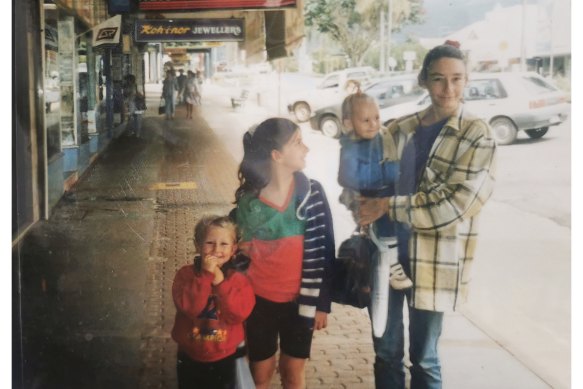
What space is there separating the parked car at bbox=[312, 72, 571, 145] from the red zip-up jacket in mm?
1189

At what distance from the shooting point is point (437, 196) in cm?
357

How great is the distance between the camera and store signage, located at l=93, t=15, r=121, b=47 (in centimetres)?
371

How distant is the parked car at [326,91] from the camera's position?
360cm

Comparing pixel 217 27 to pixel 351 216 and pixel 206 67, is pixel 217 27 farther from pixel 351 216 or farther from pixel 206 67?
pixel 351 216

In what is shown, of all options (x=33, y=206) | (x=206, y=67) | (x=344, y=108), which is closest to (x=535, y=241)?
(x=344, y=108)

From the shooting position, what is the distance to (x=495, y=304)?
149 inches

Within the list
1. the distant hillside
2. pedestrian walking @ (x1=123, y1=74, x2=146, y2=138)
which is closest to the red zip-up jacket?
pedestrian walking @ (x1=123, y1=74, x2=146, y2=138)

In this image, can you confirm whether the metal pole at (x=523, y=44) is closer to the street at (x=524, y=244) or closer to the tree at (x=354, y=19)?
the street at (x=524, y=244)

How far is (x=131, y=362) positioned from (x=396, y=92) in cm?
208

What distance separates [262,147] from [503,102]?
4.25 ft

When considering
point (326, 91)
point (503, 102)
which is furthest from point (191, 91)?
point (503, 102)

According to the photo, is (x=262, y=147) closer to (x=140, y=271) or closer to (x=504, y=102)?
(x=140, y=271)

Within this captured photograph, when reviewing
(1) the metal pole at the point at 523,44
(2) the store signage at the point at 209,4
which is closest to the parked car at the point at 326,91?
(2) the store signage at the point at 209,4

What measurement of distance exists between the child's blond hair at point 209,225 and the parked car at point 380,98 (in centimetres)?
68
